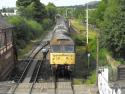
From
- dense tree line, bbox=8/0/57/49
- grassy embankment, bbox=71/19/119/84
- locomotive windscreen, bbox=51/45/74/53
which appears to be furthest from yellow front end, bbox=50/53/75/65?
dense tree line, bbox=8/0/57/49

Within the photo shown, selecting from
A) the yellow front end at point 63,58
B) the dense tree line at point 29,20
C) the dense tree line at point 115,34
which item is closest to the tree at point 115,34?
the dense tree line at point 115,34

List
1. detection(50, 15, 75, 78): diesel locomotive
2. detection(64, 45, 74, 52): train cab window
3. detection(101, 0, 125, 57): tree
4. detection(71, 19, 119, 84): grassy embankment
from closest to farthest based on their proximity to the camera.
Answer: detection(71, 19, 119, 84): grassy embankment
detection(50, 15, 75, 78): diesel locomotive
detection(64, 45, 74, 52): train cab window
detection(101, 0, 125, 57): tree

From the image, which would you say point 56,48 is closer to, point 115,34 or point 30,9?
point 115,34

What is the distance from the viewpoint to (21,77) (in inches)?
1206

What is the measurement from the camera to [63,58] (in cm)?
3038

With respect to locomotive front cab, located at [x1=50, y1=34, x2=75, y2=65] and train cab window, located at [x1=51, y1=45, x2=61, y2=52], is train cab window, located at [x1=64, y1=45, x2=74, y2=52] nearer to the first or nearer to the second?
locomotive front cab, located at [x1=50, y1=34, x2=75, y2=65]

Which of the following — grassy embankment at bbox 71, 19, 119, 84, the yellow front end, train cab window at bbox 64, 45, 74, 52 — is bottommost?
grassy embankment at bbox 71, 19, 119, 84

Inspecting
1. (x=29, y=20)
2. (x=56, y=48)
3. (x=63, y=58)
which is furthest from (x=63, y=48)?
(x=29, y=20)

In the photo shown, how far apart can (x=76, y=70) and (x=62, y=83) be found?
655 cm

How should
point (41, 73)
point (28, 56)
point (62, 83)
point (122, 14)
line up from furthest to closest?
point (28, 56) < point (122, 14) < point (41, 73) < point (62, 83)

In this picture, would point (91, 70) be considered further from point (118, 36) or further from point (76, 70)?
point (118, 36)

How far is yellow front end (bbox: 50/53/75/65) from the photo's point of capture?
30.3 metres

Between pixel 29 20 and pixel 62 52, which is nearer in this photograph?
pixel 62 52

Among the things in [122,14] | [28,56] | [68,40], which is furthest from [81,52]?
[68,40]
